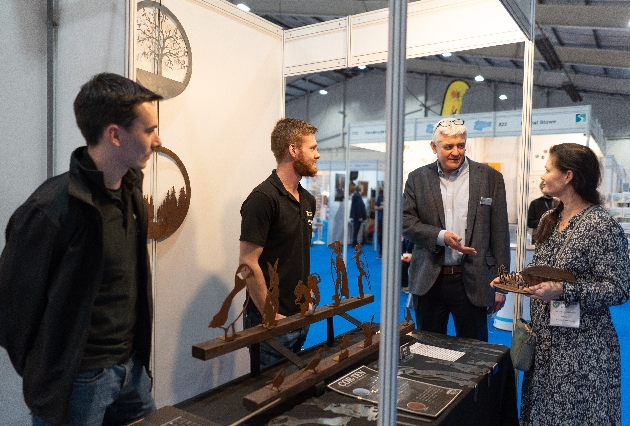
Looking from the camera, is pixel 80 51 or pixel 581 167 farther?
pixel 80 51

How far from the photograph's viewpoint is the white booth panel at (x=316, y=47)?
10.6ft

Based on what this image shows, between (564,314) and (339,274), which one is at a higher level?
(339,274)

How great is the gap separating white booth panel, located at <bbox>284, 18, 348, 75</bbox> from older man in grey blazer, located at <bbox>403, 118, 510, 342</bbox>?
1.24 m

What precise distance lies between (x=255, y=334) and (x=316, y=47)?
241 cm

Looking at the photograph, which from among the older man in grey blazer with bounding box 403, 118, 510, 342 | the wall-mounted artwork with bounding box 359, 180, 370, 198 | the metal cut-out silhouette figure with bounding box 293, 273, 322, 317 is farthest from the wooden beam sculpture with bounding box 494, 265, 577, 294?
the wall-mounted artwork with bounding box 359, 180, 370, 198

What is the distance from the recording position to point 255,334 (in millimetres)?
1433

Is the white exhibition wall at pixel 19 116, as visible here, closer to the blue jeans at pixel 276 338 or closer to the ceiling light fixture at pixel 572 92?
the blue jeans at pixel 276 338

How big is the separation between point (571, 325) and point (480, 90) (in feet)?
39.8

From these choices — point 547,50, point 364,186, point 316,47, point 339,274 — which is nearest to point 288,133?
point 339,274

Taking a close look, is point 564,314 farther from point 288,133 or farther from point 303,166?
point 288,133

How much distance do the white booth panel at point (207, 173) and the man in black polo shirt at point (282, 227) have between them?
2.27 feet

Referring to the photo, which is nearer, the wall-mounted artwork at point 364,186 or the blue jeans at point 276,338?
the blue jeans at point 276,338

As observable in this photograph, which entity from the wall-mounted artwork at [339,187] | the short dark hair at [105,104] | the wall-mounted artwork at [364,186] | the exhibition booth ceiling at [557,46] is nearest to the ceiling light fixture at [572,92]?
the exhibition booth ceiling at [557,46]

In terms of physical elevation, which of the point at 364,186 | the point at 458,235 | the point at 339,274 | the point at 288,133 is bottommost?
the point at 339,274
